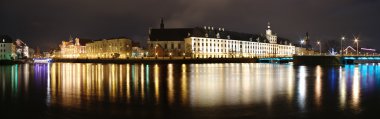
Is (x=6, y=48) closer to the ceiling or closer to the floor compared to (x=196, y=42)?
closer to the floor

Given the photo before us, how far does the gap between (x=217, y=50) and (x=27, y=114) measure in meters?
144

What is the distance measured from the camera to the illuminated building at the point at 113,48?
155 m

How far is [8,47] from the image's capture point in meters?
137

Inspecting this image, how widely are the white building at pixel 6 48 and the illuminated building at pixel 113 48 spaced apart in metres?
37.3

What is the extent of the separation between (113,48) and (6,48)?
41.0 meters

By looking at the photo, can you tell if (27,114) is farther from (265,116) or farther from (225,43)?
(225,43)

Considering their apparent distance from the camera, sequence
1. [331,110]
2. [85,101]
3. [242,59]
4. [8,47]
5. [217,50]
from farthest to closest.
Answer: [217,50]
[8,47]
[242,59]
[85,101]
[331,110]

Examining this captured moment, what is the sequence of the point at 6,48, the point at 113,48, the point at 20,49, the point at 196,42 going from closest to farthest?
1. the point at 6,48
2. the point at 196,42
3. the point at 113,48
4. the point at 20,49

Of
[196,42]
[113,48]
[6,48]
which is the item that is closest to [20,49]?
[6,48]

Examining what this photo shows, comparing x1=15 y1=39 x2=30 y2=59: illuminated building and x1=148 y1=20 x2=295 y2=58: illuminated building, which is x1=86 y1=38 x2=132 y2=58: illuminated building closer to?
x1=148 y1=20 x2=295 y2=58: illuminated building

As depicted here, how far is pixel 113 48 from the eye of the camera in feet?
528

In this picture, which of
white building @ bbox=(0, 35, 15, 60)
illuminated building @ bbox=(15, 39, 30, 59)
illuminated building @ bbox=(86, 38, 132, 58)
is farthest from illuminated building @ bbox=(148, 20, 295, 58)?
illuminated building @ bbox=(15, 39, 30, 59)

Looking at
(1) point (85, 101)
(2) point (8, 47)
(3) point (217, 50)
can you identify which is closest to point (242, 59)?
(3) point (217, 50)

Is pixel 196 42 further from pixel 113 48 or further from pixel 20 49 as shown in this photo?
pixel 20 49
